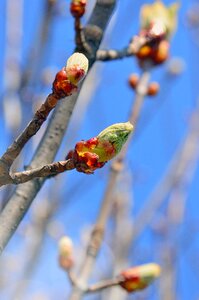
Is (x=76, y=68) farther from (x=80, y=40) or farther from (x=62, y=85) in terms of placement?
(x=80, y=40)

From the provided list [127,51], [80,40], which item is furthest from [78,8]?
[127,51]

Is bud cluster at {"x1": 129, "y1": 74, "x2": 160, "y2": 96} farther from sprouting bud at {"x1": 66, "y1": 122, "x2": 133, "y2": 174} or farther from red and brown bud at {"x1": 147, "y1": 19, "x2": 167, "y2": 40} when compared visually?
sprouting bud at {"x1": 66, "y1": 122, "x2": 133, "y2": 174}

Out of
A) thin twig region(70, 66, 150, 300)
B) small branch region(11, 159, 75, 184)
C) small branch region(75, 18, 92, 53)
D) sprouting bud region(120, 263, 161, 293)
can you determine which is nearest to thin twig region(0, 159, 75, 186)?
small branch region(11, 159, 75, 184)

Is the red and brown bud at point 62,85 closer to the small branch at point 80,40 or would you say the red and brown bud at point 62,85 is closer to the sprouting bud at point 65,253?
the small branch at point 80,40

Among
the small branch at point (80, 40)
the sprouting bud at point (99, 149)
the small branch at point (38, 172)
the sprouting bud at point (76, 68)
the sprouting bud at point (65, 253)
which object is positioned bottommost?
the small branch at point (38, 172)

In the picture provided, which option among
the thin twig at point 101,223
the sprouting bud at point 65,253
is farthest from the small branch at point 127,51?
the sprouting bud at point 65,253

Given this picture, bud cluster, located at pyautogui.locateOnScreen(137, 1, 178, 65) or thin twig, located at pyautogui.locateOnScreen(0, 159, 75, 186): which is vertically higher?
bud cluster, located at pyautogui.locateOnScreen(137, 1, 178, 65)

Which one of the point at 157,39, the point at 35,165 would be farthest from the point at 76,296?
the point at 157,39
